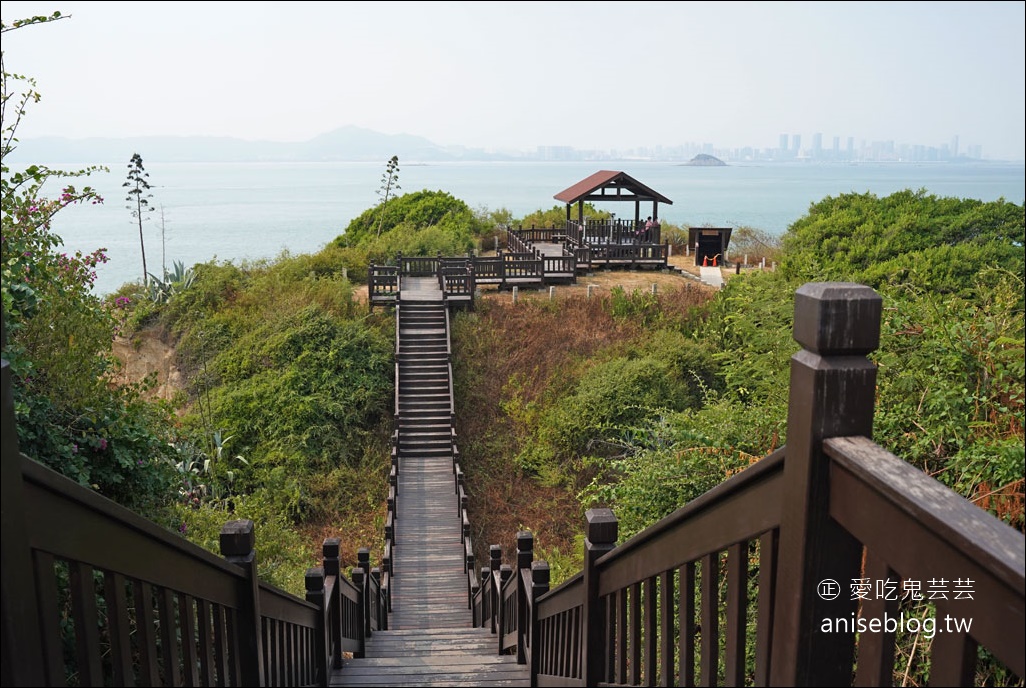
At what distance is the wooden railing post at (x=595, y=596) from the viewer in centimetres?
340

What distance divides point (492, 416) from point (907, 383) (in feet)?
46.5

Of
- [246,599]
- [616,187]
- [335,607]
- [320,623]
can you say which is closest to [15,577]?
[246,599]

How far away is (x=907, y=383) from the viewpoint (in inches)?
238

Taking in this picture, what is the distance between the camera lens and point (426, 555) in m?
13.6

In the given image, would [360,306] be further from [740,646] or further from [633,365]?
[740,646]

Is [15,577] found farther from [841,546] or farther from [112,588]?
[841,546]

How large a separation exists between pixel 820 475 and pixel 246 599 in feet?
8.11

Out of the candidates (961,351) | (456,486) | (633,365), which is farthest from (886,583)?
(633,365)

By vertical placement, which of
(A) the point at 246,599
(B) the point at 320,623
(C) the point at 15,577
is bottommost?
(B) the point at 320,623

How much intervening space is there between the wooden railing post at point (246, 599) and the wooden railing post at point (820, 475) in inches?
87.1

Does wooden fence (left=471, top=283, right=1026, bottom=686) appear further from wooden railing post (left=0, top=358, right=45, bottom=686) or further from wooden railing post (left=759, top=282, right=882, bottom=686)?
wooden railing post (left=0, top=358, right=45, bottom=686)

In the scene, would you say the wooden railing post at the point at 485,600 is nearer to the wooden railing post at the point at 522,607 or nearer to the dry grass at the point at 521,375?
the wooden railing post at the point at 522,607

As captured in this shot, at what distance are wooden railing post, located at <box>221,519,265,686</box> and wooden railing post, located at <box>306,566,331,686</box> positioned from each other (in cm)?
192

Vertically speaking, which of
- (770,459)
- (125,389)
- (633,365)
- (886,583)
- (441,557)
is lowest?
(441,557)
